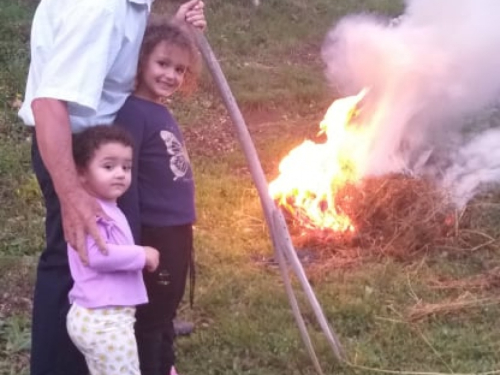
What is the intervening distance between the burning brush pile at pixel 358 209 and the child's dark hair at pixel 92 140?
9.37 feet

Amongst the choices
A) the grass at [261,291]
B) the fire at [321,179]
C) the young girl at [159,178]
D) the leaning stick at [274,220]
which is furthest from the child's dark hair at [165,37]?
the fire at [321,179]

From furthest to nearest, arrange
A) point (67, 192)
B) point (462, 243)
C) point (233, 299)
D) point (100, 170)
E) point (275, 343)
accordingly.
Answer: point (462, 243) → point (233, 299) → point (275, 343) → point (100, 170) → point (67, 192)

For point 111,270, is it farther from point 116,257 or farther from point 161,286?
point 161,286

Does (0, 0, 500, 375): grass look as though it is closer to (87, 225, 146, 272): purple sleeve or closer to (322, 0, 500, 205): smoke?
(322, 0, 500, 205): smoke

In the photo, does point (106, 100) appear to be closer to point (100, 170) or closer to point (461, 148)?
point (100, 170)

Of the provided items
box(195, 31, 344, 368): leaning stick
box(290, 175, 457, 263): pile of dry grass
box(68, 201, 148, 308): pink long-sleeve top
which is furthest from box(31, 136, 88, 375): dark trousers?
box(290, 175, 457, 263): pile of dry grass

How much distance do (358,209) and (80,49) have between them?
11.3ft

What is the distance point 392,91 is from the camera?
24.7 ft

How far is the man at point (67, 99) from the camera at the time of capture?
10.0ft

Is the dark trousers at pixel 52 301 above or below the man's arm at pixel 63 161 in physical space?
below

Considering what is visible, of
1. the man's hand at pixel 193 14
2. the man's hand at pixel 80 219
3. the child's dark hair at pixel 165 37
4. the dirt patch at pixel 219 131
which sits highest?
the dirt patch at pixel 219 131

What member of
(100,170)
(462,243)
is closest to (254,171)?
(100,170)

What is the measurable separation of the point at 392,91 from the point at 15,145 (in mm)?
3082

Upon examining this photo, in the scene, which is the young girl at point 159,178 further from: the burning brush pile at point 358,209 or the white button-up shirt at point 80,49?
the burning brush pile at point 358,209
